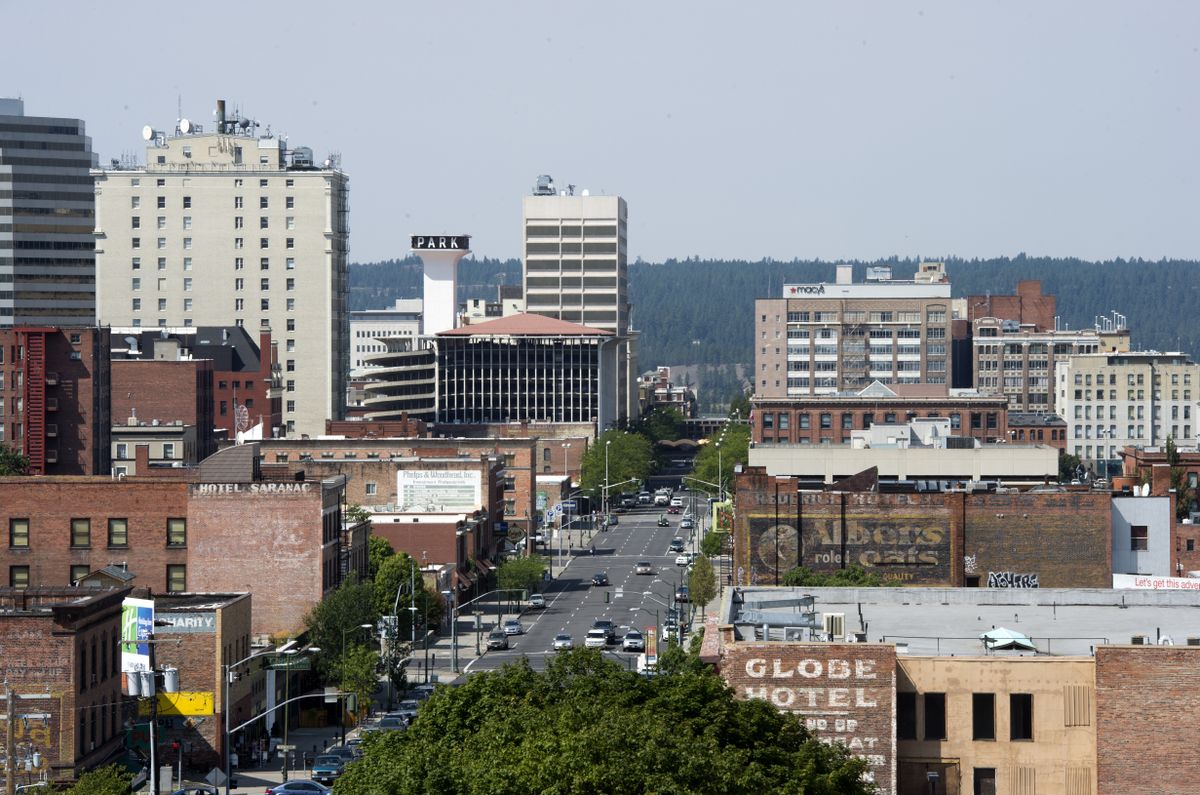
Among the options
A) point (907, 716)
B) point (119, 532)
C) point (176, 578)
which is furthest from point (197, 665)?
point (907, 716)

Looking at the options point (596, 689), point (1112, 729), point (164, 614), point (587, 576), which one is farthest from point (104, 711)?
point (587, 576)

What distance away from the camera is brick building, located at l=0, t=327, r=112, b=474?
620ft

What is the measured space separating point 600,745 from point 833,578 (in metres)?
66.6

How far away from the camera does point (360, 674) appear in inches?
4200

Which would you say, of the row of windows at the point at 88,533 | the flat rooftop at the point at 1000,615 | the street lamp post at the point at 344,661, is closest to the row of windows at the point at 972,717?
the flat rooftop at the point at 1000,615

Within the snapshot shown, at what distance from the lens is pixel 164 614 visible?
93312 millimetres

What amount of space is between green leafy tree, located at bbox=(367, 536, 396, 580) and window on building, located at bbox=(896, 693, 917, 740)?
83609 mm

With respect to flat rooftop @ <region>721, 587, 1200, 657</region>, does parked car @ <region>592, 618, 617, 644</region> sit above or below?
below

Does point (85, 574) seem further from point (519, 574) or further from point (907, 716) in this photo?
point (907, 716)

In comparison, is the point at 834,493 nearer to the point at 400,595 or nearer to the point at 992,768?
the point at 400,595

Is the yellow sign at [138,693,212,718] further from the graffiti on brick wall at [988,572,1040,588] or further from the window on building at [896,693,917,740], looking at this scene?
the window on building at [896,693,917,740]

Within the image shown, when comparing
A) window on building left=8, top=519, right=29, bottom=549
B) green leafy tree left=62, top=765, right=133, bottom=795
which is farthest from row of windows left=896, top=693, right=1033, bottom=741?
window on building left=8, top=519, right=29, bottom=549

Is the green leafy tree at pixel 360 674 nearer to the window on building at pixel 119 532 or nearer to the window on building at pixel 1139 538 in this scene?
the window on building at pixel 119 532

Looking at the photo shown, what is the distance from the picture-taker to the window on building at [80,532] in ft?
380
